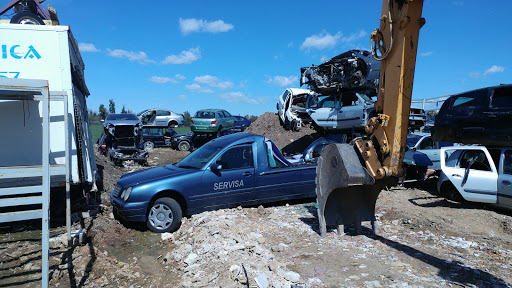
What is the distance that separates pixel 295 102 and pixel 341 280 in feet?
42.8

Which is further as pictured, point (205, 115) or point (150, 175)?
point (205, 115)

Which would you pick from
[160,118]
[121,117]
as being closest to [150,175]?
[121,117]

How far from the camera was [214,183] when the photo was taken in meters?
5.96

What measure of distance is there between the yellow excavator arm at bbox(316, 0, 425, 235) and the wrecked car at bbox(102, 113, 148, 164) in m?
10.6

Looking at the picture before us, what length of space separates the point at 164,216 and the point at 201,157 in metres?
1.48

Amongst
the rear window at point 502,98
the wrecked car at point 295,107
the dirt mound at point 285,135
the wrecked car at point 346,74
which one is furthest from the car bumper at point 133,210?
the wrecked car at point 295,107

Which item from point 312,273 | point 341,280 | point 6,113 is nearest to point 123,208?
point 6,113

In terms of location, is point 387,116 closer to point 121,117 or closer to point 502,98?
point 502,98

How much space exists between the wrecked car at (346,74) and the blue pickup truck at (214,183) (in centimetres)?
610

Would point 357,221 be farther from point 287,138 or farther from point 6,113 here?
point 287,138

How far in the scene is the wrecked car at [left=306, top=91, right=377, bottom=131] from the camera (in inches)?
450

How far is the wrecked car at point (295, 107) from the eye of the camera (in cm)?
1585

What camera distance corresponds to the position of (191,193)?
578 centimetres

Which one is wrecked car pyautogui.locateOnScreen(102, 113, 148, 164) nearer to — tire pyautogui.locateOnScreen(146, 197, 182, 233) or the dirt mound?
the dirt mound
